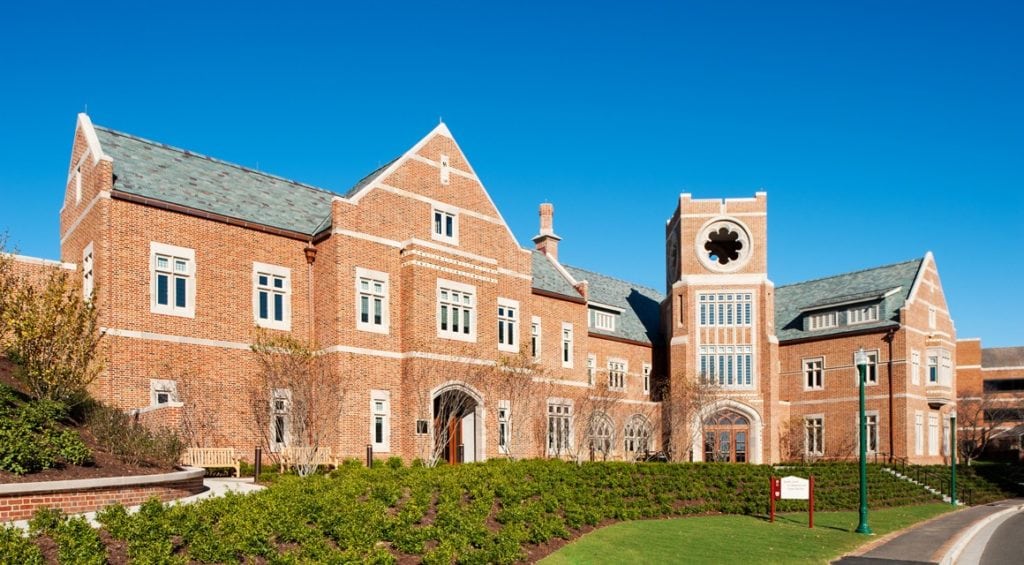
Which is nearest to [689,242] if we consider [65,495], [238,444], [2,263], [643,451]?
[643,451]

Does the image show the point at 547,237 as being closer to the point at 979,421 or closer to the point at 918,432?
the point at 918,432

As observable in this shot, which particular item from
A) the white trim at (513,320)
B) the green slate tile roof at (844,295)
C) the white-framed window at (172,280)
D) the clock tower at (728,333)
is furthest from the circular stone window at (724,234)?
the white-framed window at (172,280)

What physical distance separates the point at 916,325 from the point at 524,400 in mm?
24844

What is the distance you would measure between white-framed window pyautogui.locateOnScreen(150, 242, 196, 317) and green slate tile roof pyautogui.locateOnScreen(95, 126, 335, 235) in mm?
1473

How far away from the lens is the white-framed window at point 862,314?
1786 inches

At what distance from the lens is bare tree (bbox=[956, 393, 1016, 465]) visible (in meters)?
53.4

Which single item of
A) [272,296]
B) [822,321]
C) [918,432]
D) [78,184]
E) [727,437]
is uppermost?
[78,184]

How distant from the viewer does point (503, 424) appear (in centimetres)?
3095

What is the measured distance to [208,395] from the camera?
963 inches

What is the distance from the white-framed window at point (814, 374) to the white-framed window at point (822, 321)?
1852 millimetres

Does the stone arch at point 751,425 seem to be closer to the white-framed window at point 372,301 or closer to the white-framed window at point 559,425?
the white-framed window at point 559,425

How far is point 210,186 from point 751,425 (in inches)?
1121

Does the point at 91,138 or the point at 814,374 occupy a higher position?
the point at 91,138

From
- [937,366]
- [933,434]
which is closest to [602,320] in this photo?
[937,366]
